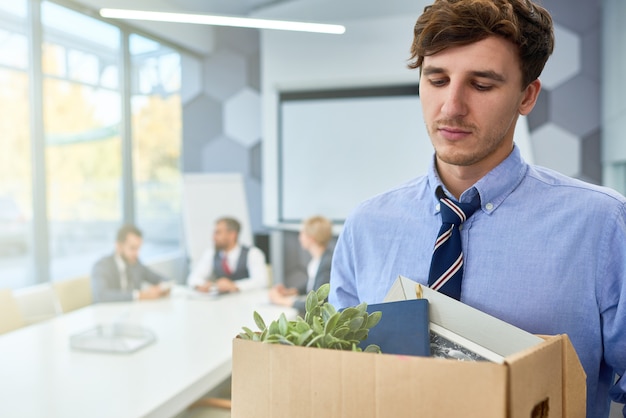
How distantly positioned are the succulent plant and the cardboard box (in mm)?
35

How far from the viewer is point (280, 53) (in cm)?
582

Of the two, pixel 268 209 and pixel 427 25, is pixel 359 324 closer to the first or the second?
pixel 427 25

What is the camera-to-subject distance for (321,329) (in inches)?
25.7

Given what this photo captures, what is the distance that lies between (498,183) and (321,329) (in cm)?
52

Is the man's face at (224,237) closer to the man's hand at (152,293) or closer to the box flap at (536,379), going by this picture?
the man's hand at (152,293)

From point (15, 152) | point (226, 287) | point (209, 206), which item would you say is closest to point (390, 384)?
point (226, 287)

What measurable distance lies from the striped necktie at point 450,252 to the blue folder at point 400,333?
0.80 feet

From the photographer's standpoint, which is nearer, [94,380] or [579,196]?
[579,196]

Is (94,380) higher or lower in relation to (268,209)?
lower

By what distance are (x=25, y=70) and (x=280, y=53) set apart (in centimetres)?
245

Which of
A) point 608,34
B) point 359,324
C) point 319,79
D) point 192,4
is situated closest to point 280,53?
point 319,79

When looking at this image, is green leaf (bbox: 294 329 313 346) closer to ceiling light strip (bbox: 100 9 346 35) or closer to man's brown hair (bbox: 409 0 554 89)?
man's brown hair (bbox: 409 0 554 89)

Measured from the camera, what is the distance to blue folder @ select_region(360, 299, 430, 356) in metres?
0.75

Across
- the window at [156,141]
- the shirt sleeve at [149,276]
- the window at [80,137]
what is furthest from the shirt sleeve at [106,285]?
the window at [156,141]
